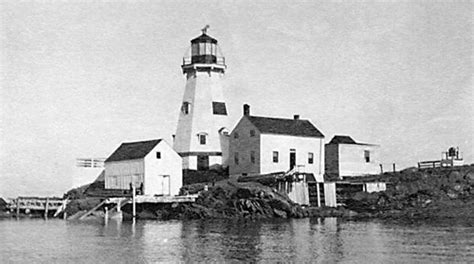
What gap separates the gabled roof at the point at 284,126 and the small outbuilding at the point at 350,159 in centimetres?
156

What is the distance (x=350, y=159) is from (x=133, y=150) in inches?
612

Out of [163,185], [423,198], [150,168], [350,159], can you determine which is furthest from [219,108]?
[423,198]

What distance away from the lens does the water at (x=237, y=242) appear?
26.7 meters

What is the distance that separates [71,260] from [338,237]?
483 inches

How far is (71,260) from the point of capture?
86.7 ft

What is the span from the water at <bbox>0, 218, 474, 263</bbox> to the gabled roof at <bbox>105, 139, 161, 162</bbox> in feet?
33.0

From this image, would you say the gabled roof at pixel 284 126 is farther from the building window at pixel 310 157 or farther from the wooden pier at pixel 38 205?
the wooden pier at pixel 38 205

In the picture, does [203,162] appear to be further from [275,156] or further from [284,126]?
[284,126]

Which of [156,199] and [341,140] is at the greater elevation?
[341,140]

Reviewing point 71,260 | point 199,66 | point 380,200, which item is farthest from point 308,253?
point 199,66

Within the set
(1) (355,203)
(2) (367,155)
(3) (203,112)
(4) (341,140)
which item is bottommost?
(1) (355,203)

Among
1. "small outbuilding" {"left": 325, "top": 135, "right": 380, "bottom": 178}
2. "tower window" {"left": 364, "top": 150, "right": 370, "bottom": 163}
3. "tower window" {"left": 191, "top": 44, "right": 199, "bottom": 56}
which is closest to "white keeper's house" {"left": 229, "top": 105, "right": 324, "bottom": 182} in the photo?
"small outbuilding" {"left": 325, "top": 135, "right": 380, "bottom": 178}

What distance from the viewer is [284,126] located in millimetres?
56562

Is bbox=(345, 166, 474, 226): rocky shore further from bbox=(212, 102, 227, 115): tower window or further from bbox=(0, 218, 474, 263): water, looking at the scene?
bbox=(212, 102, 227, 115): tower window
